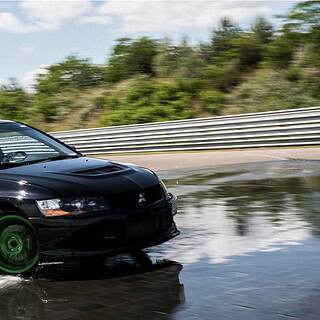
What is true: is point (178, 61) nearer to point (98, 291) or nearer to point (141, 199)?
point (141, 199)

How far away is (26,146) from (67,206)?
6.94ft

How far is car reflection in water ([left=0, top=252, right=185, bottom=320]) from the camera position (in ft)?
17.6

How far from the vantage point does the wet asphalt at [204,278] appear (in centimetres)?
530

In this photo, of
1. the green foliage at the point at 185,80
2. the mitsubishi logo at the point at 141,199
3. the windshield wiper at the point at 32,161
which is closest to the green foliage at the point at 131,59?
the green foliage at the point at 185,80

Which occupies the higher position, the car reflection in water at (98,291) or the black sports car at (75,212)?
the black sports car at (75,212)

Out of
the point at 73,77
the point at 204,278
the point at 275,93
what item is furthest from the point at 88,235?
the point at 73,77

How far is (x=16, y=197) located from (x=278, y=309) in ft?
8.52

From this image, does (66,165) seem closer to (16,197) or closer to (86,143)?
(16,197)

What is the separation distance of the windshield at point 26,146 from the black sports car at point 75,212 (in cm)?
52

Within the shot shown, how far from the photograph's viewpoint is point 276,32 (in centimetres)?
2877

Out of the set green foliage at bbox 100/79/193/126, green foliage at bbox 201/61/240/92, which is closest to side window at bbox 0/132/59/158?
green foliage at bbox 100/79/193/126

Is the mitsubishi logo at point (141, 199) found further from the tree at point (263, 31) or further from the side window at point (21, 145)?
the tree at point (263, 31)

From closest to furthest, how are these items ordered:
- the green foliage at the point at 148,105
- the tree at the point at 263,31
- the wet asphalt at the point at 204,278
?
the wet asphalt at the point at 204,278, the green foliage at the point at 148,105, the tree at the point at 263,31

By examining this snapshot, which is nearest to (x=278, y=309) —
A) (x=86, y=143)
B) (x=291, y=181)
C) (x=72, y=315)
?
(x=72, y=315)
